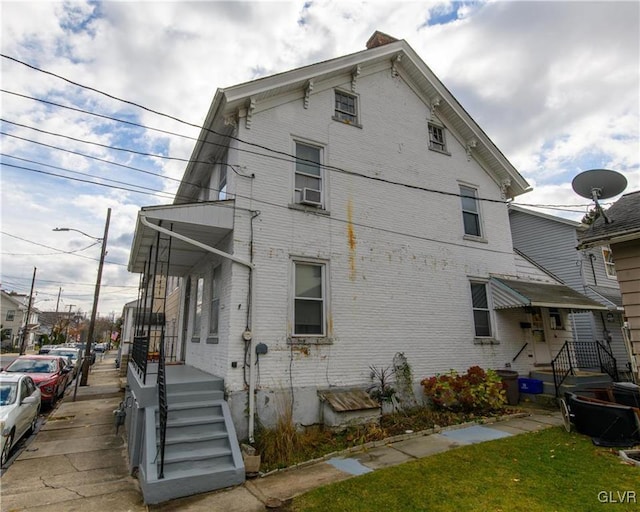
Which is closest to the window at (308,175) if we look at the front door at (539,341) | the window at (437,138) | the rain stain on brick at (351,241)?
the rain stain on brick at (351,241)

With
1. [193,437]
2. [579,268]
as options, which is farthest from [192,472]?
[579,268]

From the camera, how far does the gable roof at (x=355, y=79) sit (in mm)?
8562

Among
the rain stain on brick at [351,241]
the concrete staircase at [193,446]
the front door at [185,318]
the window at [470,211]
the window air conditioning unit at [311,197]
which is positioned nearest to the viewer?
the concrete staircase at [193,446]

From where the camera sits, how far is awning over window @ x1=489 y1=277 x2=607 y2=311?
33.1ft

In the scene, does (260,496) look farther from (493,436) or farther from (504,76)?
(504,76)

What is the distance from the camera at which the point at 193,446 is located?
591 cm

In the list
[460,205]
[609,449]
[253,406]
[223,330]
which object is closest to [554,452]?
[609,449]

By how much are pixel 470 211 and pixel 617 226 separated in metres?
6.39

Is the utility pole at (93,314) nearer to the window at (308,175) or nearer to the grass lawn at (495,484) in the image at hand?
the window at (308,175)

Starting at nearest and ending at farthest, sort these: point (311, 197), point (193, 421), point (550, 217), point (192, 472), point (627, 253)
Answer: point (192, 472)
point (627, 253)
point (193, 421)
point (311, 197)
point (550, 217)

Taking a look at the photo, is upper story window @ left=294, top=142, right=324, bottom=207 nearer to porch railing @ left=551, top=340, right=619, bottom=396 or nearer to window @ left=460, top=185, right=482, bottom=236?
window @ left=460, top=185, right=482, bottom=236

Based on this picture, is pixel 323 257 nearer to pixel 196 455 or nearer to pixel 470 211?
pixel 196 455

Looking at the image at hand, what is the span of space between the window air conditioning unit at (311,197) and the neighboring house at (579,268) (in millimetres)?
11952

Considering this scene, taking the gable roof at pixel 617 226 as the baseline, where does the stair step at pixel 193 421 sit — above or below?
below
